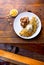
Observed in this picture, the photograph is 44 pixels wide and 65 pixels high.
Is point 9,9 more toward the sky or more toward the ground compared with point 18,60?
more toward the sky

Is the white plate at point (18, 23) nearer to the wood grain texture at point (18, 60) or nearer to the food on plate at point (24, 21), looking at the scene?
the food on plate at point (24, 21)

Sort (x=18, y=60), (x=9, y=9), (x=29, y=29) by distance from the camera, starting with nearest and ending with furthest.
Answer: (x=18, y=60)
(x=29, y=29)
(x=9, y=9)

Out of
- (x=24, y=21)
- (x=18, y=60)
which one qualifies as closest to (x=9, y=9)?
(x=24, y=21)

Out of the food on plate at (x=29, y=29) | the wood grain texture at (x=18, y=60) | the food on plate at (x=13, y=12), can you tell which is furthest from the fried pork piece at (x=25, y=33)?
the wood grain texture at (x=18, y=60)

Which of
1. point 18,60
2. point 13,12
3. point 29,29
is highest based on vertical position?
point 13,12

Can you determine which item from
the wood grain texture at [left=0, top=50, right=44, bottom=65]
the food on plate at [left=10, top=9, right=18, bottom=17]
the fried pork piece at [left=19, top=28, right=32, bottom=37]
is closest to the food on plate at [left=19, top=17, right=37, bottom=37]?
the fried pork piece at [left=19, top=28, right=32, bottom=37]

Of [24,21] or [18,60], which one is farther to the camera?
[24,21]

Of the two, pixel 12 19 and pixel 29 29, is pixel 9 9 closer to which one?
pixel 12 19

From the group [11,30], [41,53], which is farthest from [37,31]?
[41,53]

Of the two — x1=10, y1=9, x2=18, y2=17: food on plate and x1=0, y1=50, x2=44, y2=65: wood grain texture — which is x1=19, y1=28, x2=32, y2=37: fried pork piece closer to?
x1=10, y1=9, x2=18, y2=17: food on plate
